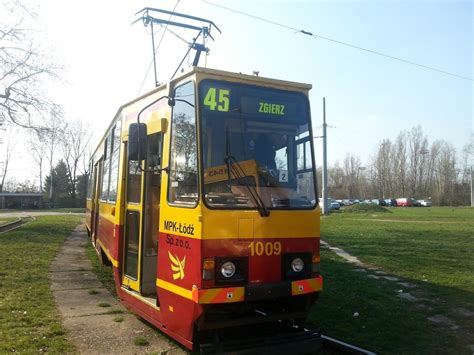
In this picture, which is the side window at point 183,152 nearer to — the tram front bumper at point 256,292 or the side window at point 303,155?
the tram front bumper at point 256,292

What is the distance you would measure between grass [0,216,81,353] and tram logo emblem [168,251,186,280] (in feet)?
5.93

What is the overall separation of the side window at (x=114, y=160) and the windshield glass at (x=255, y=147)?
3204 millimetres

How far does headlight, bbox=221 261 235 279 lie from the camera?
4953 millimetres

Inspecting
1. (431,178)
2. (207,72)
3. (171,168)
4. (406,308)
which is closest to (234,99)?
(207,72)

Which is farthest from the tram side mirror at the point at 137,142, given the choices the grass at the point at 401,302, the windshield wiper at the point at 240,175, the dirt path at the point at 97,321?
the grass at the point at 401,302

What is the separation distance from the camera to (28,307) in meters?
7.87

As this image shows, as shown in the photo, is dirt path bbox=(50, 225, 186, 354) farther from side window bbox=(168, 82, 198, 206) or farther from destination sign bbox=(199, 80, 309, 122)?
destination sign bbox=(199, 80, 309, 122)

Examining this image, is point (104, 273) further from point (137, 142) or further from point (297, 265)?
point (297, 265)

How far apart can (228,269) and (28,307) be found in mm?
4591

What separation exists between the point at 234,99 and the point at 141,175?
6.53 ft

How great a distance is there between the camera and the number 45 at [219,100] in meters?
5.27

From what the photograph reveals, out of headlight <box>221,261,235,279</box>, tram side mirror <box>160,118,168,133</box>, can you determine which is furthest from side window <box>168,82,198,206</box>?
headlight <box>221,261,235,279</box>

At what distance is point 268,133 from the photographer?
5.60 metres

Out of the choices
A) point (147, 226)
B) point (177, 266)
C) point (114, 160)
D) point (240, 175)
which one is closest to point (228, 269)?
point (177, 266)
